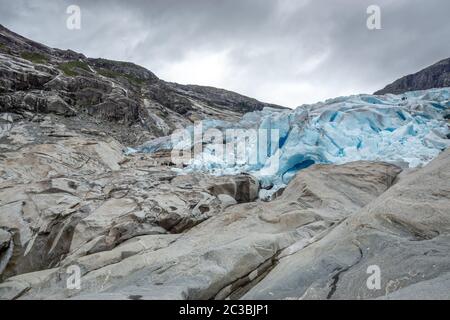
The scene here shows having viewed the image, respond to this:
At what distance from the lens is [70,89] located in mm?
32281

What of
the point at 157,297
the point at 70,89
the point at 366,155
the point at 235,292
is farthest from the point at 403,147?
the point at 70,89

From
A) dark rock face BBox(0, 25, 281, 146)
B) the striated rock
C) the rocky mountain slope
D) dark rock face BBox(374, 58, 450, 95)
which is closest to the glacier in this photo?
the rocky mountain slope

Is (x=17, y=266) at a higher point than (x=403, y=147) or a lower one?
lower

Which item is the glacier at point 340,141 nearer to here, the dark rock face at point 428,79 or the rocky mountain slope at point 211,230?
the rocky mountain slope at point 211,230

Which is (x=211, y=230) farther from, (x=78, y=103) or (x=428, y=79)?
(x=428, y=79)

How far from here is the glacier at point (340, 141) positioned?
51.9 ft

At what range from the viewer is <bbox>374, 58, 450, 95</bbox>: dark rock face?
70062 mm

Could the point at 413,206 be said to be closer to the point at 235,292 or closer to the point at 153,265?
the point at 235,292

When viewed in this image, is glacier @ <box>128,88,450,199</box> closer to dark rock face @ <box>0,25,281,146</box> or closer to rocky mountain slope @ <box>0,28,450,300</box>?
rocky mountain slope @ <box>0,28,450,300</box>

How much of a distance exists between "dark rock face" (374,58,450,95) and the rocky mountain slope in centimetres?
6101

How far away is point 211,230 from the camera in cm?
941

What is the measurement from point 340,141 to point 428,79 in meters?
67.9

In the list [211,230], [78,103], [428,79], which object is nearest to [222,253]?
[211,230]

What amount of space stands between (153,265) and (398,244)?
4.56 m
